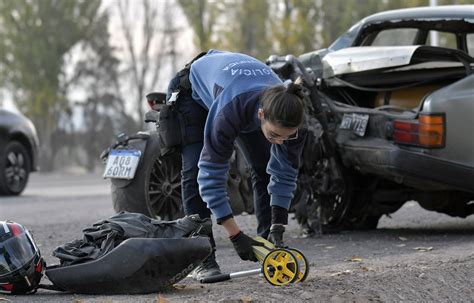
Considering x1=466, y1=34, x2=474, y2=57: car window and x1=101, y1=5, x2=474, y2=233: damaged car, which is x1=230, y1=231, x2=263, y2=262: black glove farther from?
x1=466, y1=34, x2=474, y2=57: car window

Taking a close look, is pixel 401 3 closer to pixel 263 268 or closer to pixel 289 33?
pixel 289 33

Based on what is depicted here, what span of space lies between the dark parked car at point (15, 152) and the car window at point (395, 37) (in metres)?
7.14

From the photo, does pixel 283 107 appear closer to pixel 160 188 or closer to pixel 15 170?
pixel 160 188

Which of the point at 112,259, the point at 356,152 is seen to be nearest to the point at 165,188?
the point at 356,152

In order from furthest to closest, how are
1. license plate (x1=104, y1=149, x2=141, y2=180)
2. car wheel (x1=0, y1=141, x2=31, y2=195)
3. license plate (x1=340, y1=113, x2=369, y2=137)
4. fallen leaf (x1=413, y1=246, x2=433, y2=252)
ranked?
car wheel (x1=0, y1=141, x2=31, y2=195), license plate (x1=340, y1=113, x2=369, y2=137), license plate (x1=104, y1=149, x2=141, y2=180), fallen leaf (x1=413, y1=246, x2=433, y2=252)

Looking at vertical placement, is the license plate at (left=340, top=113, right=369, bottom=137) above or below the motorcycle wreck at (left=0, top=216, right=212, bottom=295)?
above

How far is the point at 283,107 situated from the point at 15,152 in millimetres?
10416

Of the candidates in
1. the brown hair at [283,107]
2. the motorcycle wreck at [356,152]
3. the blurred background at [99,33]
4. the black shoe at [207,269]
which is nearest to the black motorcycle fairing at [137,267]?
the black shoe at [207,269]

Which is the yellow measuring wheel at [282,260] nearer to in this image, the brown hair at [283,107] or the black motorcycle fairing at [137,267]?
the black motorcycle fairing at [137,267]

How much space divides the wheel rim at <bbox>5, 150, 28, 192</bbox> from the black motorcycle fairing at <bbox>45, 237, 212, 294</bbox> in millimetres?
9703

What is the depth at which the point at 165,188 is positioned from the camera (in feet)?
27.7

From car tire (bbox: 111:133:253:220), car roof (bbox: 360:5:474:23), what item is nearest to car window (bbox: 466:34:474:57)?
car roof (bbox: 360:5:474:23)

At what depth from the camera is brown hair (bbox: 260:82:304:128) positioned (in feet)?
17.4

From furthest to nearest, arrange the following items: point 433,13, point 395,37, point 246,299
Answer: point 395,37 → point 433,13 → point 246,299
